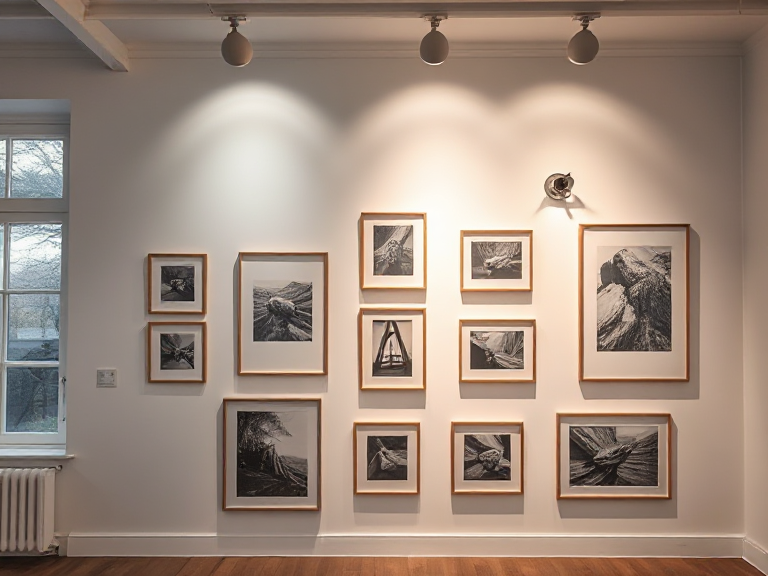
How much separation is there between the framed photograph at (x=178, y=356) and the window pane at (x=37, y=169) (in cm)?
111

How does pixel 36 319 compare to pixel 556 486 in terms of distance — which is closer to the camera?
pixel 556 486

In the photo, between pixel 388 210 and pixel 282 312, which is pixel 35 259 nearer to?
pixel 282 312

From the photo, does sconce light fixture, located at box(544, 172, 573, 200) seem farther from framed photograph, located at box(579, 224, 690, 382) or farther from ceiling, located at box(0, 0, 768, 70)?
ceiling, located at box(0, 0, 768, 70)

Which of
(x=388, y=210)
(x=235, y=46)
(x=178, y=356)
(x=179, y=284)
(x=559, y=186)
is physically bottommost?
(x=178, y=356)

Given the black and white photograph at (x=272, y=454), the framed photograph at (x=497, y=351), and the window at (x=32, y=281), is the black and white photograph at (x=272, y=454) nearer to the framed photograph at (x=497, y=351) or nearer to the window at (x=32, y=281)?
the framed photograph at (x=497, y=351)

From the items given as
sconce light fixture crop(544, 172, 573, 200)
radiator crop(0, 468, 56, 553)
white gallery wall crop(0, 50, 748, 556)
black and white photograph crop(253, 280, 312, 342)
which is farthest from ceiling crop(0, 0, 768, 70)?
radiator crop(0, 468, 56, 553)

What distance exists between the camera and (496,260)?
3258 mm

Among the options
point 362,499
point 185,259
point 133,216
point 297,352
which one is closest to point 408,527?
point 362,499

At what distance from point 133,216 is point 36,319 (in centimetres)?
90

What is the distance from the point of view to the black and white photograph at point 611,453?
3.24 metres

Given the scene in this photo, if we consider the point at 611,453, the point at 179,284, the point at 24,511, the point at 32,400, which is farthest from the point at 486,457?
the point at 32,400

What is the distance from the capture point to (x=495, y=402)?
326 centimetres

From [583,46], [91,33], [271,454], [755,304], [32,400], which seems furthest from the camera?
[32,400]

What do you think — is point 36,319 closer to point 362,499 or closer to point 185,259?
point 185,259
